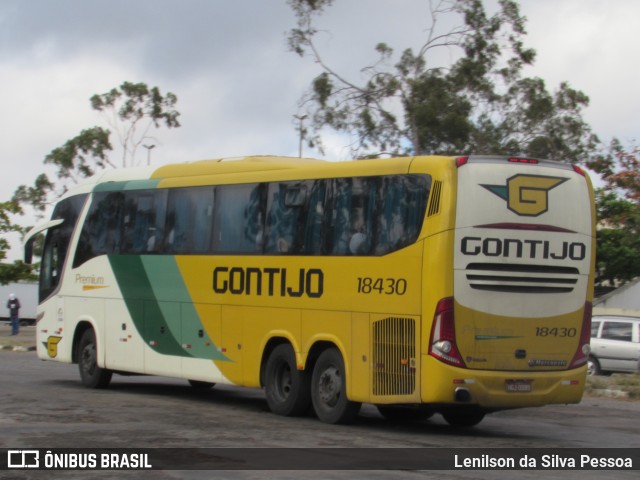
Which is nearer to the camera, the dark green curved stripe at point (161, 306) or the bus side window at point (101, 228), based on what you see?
the dark green curved stripe at point (161, 306)

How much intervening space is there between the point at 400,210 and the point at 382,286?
987 mm

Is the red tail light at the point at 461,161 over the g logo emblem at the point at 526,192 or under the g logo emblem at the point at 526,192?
over

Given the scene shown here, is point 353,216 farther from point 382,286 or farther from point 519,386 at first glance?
point 519,386

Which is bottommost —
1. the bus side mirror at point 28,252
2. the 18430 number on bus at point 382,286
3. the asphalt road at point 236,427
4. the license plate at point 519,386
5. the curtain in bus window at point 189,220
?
the asphalt road at point 236,427

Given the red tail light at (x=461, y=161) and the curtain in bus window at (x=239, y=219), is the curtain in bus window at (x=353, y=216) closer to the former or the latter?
the red tail light at (x=461, y=161)

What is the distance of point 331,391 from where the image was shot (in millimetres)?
14836

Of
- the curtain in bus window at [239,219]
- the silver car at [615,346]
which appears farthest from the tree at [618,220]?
the curtain in bus window at [239,219]

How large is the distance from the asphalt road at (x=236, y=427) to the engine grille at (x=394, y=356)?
623 mm

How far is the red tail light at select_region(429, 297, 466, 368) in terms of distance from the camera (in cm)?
1307

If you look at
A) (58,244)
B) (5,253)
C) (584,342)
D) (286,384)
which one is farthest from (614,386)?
(5,253)

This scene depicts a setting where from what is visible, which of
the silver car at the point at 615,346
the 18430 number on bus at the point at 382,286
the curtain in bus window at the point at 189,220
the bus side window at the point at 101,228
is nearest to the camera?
the 18430 number on bus at the point at 382,286

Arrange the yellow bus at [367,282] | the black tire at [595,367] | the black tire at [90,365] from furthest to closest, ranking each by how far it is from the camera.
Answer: the black tire at [595,367]
the black tire at [90,365]
the yellow bus at [367,282]

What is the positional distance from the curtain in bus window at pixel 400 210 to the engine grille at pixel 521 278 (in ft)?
3.01

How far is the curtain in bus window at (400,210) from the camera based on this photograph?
44.5 ft
